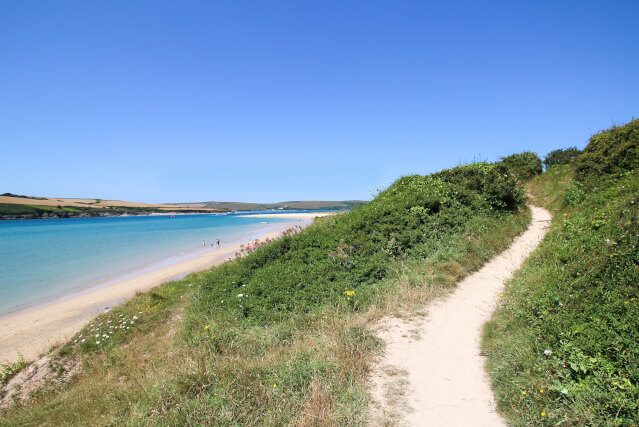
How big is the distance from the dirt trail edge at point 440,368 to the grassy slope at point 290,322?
35 cm

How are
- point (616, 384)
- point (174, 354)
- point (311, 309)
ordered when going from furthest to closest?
point (311, 309)
point (174, 354)
point (616, 384)

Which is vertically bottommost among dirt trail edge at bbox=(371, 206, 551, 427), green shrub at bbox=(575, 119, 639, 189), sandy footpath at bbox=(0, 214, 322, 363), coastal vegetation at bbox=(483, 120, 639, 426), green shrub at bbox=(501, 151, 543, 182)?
sandy footpath at bbox=(0, 214, 322, 363)

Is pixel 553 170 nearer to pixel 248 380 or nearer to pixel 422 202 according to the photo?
pixel 422 202

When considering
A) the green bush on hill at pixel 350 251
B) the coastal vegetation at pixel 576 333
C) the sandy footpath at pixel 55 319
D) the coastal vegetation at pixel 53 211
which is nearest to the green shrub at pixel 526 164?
the green bush on hill at pixel 350 251

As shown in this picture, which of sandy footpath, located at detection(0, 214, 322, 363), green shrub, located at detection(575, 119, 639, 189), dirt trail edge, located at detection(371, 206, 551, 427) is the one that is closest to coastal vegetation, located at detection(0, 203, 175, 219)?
sandy footpath, located at detection(0, 214, 322, 363)

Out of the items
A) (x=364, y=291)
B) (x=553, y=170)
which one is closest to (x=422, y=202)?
(x=364, y=291)

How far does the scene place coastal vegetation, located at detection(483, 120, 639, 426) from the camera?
9.85 ft

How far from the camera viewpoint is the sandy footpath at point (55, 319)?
10688 mm

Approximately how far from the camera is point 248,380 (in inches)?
165

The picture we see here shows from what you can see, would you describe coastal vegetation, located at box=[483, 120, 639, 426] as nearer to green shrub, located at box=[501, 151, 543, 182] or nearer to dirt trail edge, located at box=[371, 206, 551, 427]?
dirt trail edge, located at box=[371, 206, 551, 427]

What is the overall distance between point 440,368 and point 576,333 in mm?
1889

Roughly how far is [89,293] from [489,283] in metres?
22.2

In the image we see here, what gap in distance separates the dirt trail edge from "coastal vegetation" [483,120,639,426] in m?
0.29

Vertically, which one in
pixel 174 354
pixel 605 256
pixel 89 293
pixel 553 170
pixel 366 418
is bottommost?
pixel 89 293
